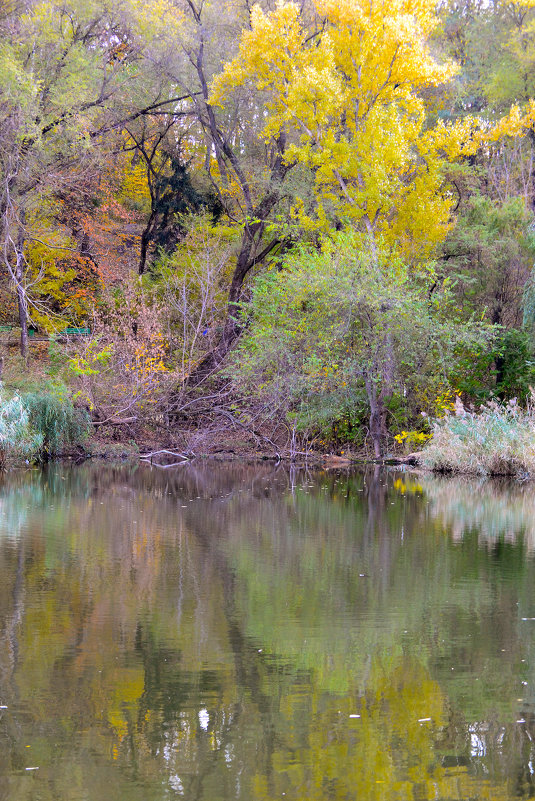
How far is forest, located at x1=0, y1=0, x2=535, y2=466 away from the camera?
22188mm

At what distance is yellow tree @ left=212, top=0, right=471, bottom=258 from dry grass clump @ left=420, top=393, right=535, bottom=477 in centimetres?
659

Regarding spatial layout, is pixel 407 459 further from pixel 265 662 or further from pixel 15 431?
pixel 265 662

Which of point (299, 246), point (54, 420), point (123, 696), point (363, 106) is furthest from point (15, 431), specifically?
point (123, 696)

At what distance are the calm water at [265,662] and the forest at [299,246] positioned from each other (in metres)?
10.3

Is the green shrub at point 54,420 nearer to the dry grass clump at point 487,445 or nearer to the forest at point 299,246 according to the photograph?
the forest at point 299,246

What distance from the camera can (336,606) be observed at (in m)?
6.95

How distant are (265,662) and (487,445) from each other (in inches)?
561

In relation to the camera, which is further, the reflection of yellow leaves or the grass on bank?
the grass on bank

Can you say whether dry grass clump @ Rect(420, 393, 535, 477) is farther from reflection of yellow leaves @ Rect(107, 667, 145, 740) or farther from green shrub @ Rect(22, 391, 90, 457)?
reflection of yellow leaves @ Rect(107, 667, 145, 740)

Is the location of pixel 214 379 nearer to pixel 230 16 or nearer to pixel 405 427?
pixel 405 427

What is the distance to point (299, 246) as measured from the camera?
2472cm

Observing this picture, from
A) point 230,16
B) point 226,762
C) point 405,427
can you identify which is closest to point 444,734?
point 226,762

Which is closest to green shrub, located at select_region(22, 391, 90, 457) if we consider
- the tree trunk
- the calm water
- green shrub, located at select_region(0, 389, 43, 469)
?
green shrub, located at select_region(0, 389, 43, 469)

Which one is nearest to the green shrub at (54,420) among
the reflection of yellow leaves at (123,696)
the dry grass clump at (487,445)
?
the dry grass clump at (487,445)
